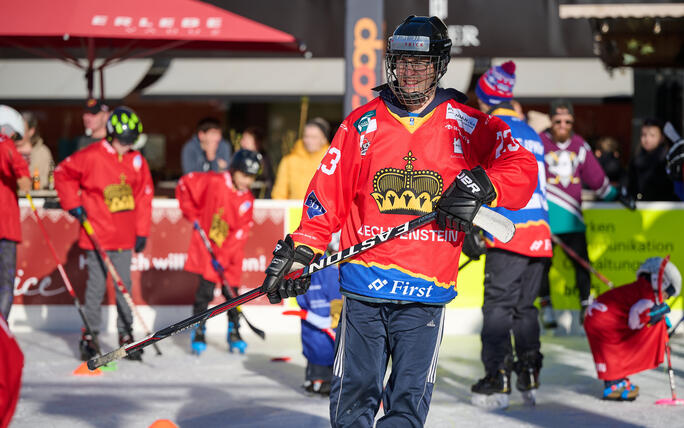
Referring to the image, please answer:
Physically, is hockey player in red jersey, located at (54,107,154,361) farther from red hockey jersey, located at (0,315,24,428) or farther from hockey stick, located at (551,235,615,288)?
red hockey jersey, located at (0,315,24,428)

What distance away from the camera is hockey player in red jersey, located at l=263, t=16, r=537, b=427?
3830 mm

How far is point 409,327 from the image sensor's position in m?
3.86

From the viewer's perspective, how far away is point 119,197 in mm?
7465

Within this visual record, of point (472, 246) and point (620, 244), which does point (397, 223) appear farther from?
point (620, 244)

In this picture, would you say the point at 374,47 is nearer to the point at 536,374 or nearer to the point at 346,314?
the point at 536,374

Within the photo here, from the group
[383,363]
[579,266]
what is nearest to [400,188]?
[383,363]

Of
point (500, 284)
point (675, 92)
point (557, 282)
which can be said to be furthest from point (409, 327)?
point (675, 92)

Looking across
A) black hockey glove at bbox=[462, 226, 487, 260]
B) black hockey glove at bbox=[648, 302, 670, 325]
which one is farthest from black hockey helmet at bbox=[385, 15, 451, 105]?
black hockey glove at bbox=[648, 302, 670, 325]

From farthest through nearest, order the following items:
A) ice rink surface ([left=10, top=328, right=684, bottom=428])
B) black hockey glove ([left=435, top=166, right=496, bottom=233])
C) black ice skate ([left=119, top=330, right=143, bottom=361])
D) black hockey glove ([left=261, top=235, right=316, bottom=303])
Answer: black ice skate ([left=119, top=330, right=143, bottom=361]) → ice rink surface ([left=10, top=328, right=684, bottom=428]) → black hockey glove ([left=261, top=235, right=316, bottom=303]) → black hockey glove ([left=435, top=166, right=496, bottom=233])

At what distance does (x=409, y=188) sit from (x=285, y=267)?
1.93ft

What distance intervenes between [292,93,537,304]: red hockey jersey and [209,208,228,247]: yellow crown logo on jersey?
387cm

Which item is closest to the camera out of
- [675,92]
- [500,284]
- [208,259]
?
[500,284]

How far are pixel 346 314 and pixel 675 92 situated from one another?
34.0 feet

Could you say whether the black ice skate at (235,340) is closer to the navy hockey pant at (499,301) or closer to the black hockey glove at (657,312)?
the navy hockey pant at (499,301)
